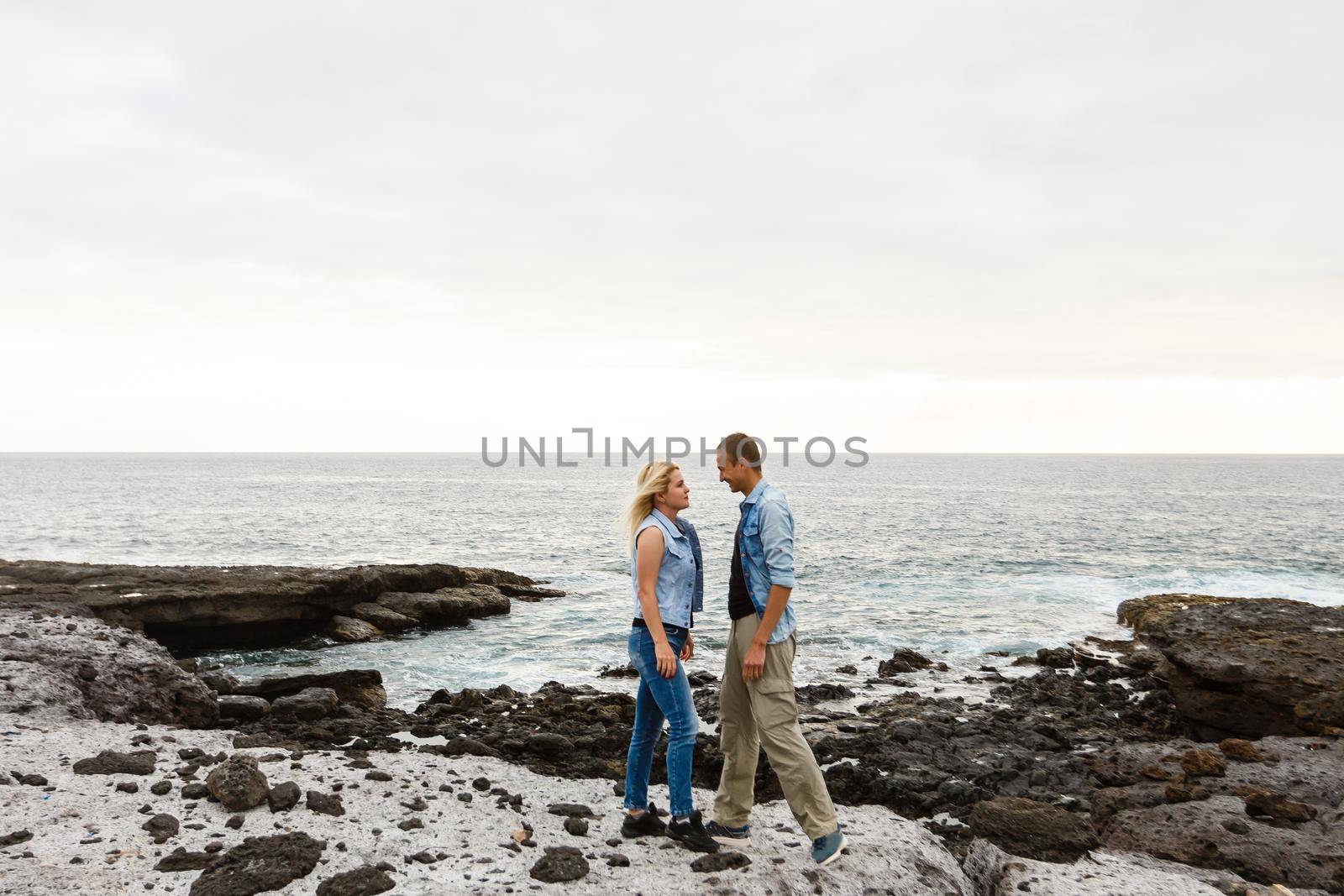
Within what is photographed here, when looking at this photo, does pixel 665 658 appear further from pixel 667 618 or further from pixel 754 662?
pixel 754 662

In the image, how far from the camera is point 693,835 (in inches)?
239

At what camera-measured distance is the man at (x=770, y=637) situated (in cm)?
577

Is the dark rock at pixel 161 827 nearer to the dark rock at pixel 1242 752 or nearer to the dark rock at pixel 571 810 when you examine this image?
the dark rock at pixel 571 810

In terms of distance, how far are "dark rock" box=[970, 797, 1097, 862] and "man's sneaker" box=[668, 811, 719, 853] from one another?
2.43m

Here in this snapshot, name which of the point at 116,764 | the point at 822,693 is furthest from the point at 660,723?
the point at 822,693

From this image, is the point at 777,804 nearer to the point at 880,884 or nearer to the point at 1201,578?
the point at 880,884

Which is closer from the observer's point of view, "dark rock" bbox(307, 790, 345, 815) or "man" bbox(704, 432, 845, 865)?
"man" bbox(704, 432, 845, 865)

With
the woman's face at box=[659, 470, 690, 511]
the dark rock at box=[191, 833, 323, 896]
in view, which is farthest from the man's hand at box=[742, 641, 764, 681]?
the dark rock at box=[191, 833, 323, 896]

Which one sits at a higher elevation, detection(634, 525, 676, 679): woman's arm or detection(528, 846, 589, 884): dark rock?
detection(634, 525, 676, 679): woman's arm

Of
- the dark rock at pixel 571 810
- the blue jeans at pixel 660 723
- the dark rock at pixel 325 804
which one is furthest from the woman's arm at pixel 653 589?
the dark rock at pixel 325 804

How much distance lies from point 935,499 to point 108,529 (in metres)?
68.2

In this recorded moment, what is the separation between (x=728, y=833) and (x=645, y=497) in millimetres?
2701

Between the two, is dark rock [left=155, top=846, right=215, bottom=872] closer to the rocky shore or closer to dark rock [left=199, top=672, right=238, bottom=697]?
the rocky shore

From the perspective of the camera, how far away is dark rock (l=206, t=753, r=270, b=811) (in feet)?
20.9
